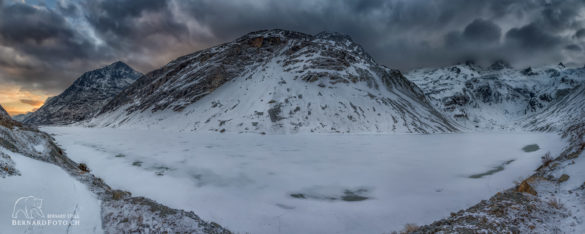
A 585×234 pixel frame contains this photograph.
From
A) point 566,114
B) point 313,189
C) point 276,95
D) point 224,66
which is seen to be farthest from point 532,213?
point 566,114

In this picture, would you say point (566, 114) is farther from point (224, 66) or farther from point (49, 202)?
point (49, 202)

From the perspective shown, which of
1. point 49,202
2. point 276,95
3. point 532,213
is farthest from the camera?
point 276,95

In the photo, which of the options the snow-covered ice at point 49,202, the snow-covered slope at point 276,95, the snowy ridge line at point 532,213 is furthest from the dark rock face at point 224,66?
the snow-covered ice at point 49,202

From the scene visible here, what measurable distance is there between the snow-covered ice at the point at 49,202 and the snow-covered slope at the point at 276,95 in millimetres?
58416

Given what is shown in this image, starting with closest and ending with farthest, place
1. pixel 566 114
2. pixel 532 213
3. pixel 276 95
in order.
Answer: pixel 532 213 < pixel 276 95 < pixel 566 114

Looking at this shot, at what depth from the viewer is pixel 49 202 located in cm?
500

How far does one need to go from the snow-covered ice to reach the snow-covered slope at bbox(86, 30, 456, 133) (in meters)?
58.4

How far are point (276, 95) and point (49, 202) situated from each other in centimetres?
7893

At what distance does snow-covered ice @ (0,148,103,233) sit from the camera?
4039mm

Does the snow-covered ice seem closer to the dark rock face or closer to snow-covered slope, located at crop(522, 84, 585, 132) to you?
the dark rock face

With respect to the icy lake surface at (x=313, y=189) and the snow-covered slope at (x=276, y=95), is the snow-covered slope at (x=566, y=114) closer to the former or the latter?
the snow-covered slope at (x=276, y=95)

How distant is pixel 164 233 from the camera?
5109 mm

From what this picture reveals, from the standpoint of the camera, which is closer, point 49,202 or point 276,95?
point 49,202

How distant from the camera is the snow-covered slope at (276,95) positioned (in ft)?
238
